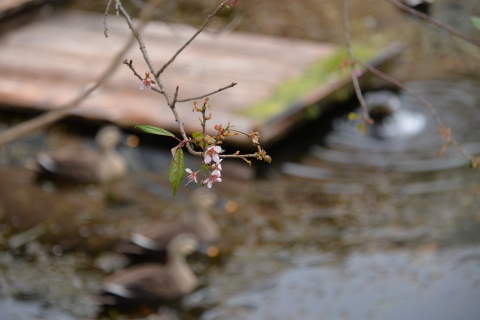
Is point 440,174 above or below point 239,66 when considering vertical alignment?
below

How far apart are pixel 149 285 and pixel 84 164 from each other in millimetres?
1693

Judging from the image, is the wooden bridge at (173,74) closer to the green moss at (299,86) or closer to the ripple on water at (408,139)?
the green moss at (299,86)

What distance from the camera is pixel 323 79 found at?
7.64m

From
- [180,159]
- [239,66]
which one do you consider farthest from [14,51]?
[180,159]

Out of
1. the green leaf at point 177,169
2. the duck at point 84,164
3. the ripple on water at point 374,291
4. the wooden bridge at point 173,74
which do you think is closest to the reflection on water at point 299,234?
the ripple on water at point 374,291

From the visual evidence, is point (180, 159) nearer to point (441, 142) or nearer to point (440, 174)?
point (440, 174)

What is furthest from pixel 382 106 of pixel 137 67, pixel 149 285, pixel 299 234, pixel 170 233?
pixel 149 285

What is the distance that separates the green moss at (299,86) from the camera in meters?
6.93

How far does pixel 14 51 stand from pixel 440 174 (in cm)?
445

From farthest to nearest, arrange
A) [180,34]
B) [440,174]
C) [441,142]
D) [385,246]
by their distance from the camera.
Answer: [180,34] → [441,142] → [440,174] → [385,246]

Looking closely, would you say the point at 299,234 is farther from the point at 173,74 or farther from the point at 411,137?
the point at 173,74

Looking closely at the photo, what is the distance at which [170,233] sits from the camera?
5945 millimetres

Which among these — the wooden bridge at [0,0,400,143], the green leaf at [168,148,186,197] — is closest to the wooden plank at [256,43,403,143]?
the wooden bridge at [0,0,400,143]

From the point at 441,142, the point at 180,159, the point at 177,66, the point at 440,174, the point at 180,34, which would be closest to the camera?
the point at 180,159
